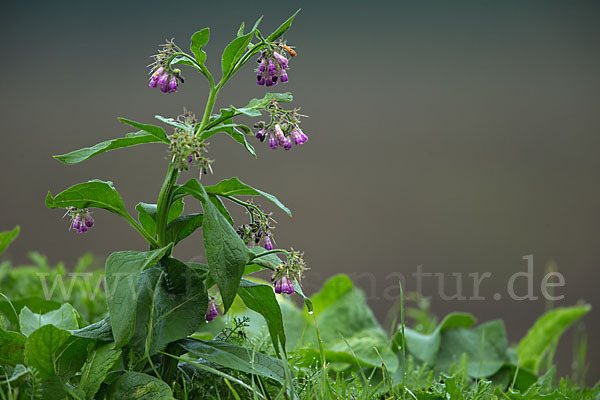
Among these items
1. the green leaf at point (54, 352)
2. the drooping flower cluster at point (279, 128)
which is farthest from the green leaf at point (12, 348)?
the drooping flower cluster at point (279, 128)

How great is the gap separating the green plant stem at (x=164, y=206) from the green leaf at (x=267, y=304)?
0.36ft

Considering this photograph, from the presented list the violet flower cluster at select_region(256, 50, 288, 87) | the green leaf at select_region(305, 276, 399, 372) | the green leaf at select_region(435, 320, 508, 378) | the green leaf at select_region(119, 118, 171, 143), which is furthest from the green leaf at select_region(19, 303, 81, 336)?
the green leaf at select_region(435, 320, 508, 378)

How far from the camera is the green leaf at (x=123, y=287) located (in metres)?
0.61

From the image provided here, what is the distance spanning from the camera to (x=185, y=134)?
24.9 inches

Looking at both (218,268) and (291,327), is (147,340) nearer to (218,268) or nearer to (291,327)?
(218,268)

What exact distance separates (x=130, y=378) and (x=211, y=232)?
0.19 metres

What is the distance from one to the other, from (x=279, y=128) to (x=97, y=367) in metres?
0.33

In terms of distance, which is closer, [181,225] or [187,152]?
[187,152]

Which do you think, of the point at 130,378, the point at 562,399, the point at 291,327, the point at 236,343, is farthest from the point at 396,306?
the point at 130,378

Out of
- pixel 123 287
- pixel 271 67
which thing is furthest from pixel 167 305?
pixel 271 67

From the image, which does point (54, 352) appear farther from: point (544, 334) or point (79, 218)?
point (544, 334)

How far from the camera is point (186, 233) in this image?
0.76 meters

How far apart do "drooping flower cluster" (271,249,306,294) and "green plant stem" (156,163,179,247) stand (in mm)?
144

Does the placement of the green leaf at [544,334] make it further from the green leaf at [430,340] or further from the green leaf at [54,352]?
the green leaf at [54,352]
